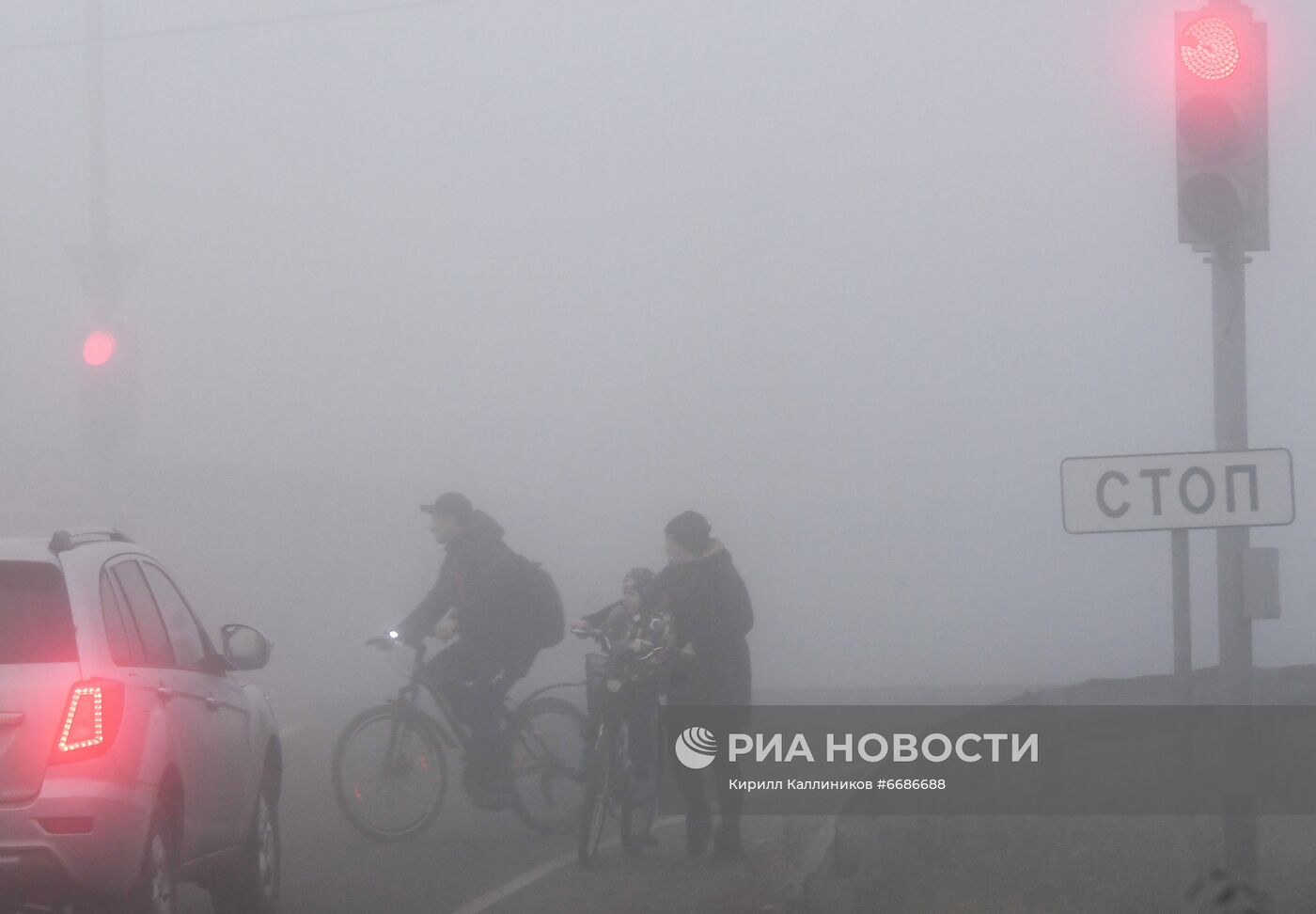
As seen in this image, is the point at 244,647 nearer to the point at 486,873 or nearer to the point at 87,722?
the point at 87,722

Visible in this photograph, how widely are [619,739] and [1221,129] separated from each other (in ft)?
13.5

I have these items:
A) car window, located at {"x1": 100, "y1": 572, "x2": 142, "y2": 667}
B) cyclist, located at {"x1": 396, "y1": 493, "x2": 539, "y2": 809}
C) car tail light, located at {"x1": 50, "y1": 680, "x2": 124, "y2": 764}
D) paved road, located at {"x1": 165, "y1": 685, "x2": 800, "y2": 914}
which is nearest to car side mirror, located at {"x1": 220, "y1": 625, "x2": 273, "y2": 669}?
car window, located at {"x1": 100, "y1": 572, "x2": 142, "y2": 667}

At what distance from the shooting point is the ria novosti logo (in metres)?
9.09

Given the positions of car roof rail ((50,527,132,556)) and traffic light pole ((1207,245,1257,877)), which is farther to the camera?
traffic light pole ((1207,245,1257,877))

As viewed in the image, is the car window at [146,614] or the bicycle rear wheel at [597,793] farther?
the bicycle rear wheel at [597,793]

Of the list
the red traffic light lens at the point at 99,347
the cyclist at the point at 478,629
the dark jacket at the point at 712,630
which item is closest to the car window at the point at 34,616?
the dark jacket at the point at 712,630

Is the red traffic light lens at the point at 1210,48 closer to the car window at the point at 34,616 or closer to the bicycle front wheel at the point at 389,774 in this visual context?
the car window at the point at 34,616

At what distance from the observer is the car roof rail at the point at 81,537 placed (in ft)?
19.1

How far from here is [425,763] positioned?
376 inches

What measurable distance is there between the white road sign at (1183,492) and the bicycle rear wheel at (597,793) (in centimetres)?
303

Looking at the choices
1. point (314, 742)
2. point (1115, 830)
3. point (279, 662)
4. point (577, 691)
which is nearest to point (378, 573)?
point (279, 662)

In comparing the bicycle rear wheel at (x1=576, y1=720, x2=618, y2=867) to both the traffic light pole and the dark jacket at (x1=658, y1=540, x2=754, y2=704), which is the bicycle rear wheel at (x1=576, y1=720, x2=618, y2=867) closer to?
the dark jacket at (x1=658, y1=540, x2=754, y2=704)

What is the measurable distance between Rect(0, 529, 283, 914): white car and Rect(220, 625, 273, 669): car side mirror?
0.23 meters

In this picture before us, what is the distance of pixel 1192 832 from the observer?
7180 millimetres
